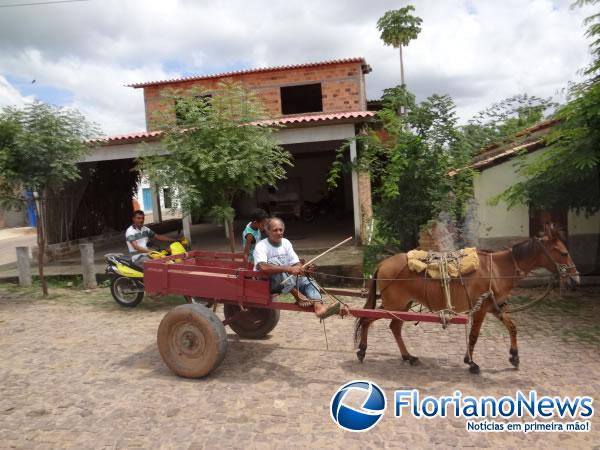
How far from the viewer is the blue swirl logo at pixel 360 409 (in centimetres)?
363

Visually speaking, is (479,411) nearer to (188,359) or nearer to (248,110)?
(188,359)

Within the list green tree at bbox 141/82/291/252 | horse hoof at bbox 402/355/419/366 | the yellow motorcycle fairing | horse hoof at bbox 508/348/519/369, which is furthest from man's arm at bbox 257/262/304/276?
the yellow motorcycle fairing

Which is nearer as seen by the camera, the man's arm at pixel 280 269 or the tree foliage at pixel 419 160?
the man's arm at pixel 280 269

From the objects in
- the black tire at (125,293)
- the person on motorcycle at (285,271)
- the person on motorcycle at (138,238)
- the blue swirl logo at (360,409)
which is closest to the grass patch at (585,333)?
the blue swirl logo at (360,409)

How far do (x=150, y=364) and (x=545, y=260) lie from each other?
14.4ft

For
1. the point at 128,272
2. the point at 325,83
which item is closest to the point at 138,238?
the point at 128,272

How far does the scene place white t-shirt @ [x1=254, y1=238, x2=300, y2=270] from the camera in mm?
4633

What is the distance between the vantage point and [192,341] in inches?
179

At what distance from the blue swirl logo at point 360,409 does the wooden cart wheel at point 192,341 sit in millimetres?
1247

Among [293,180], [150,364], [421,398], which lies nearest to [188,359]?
[150,364]

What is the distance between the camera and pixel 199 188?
7.55 meters

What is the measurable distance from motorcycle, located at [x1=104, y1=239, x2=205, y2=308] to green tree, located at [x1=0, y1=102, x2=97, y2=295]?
2.09 m

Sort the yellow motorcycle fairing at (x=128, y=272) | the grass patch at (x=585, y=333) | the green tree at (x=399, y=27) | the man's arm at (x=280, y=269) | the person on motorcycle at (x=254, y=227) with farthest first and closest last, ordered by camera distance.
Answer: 1. the green tree at (x=399, y=27)
2. the yellow motorcycle fairing at (x=128, y=272)
3. the person on motorcycle at (x=254, y=227)
4. the grass patch at (x=585, y=333)
5. the man's arm at (x=280, y=269)

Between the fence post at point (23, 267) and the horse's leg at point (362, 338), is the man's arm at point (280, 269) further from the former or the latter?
the fence post at point (23, 267)
